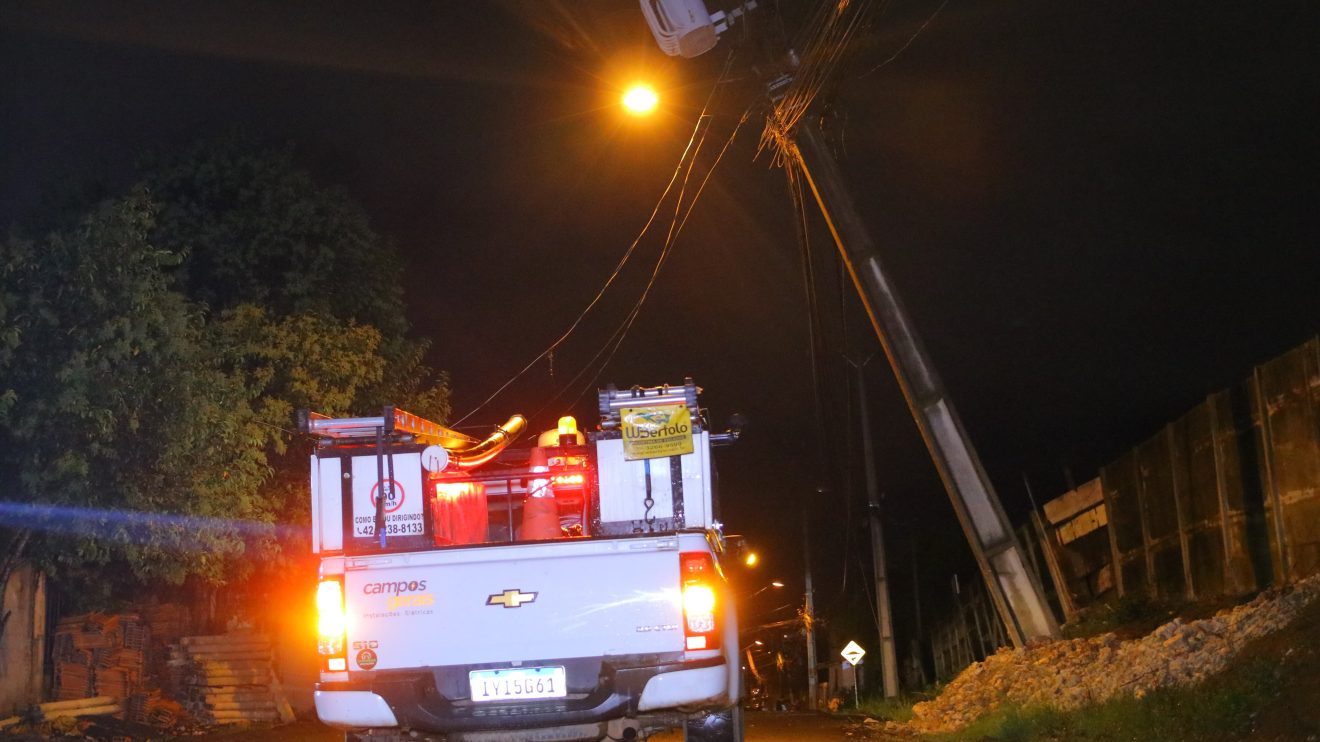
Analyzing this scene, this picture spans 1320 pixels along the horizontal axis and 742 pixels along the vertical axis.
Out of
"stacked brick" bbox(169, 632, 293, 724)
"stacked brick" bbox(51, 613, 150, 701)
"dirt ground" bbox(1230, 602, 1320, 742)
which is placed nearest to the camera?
"dirt ground" bbox(1230, 602, 1320, 742)

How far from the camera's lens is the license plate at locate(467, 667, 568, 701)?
275 inches

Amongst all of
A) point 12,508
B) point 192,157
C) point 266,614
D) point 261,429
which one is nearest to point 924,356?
point 261,429

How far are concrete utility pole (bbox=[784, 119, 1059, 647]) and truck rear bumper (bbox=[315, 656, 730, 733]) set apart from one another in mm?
7945

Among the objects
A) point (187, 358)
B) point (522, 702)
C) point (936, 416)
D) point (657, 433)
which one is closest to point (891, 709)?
point (936, 416)

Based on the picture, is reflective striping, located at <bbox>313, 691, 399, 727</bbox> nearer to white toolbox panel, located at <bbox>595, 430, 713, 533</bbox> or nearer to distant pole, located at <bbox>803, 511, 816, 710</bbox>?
white toolbox panel, located at <bbox>595, 430, 713, 533</bbox>

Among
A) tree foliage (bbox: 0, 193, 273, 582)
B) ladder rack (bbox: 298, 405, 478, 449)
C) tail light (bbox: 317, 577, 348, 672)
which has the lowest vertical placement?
tail light (bbox: 317, 577, 348, 672)

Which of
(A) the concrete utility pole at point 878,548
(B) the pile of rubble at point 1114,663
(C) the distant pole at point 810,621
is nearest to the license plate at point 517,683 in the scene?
(B) the pile of rubble at point 1114,663

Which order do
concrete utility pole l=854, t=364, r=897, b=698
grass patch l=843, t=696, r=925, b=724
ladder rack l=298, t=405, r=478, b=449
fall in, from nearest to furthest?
1. ladder rack l=298, t=405, r=478, b=449
2. grass patch l=843, t=696, r=925, b=724
3. concrete utility pole l=854, t=364, r=897, b=698

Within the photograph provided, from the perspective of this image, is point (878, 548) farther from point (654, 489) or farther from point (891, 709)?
point (654, 489)

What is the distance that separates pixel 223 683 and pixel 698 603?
15.0 metres

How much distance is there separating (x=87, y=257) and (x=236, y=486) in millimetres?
3750

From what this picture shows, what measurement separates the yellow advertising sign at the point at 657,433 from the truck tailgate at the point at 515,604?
3.28 feet

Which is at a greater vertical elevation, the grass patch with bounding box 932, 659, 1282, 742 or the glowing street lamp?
the glowing street lamp

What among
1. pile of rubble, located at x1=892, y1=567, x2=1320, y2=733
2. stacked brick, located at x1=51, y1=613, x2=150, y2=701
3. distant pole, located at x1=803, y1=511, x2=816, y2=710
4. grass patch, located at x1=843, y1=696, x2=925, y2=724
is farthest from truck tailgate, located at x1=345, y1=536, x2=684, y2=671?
distant pole, located at x1=803, y1=511, x2=816, y2=710
